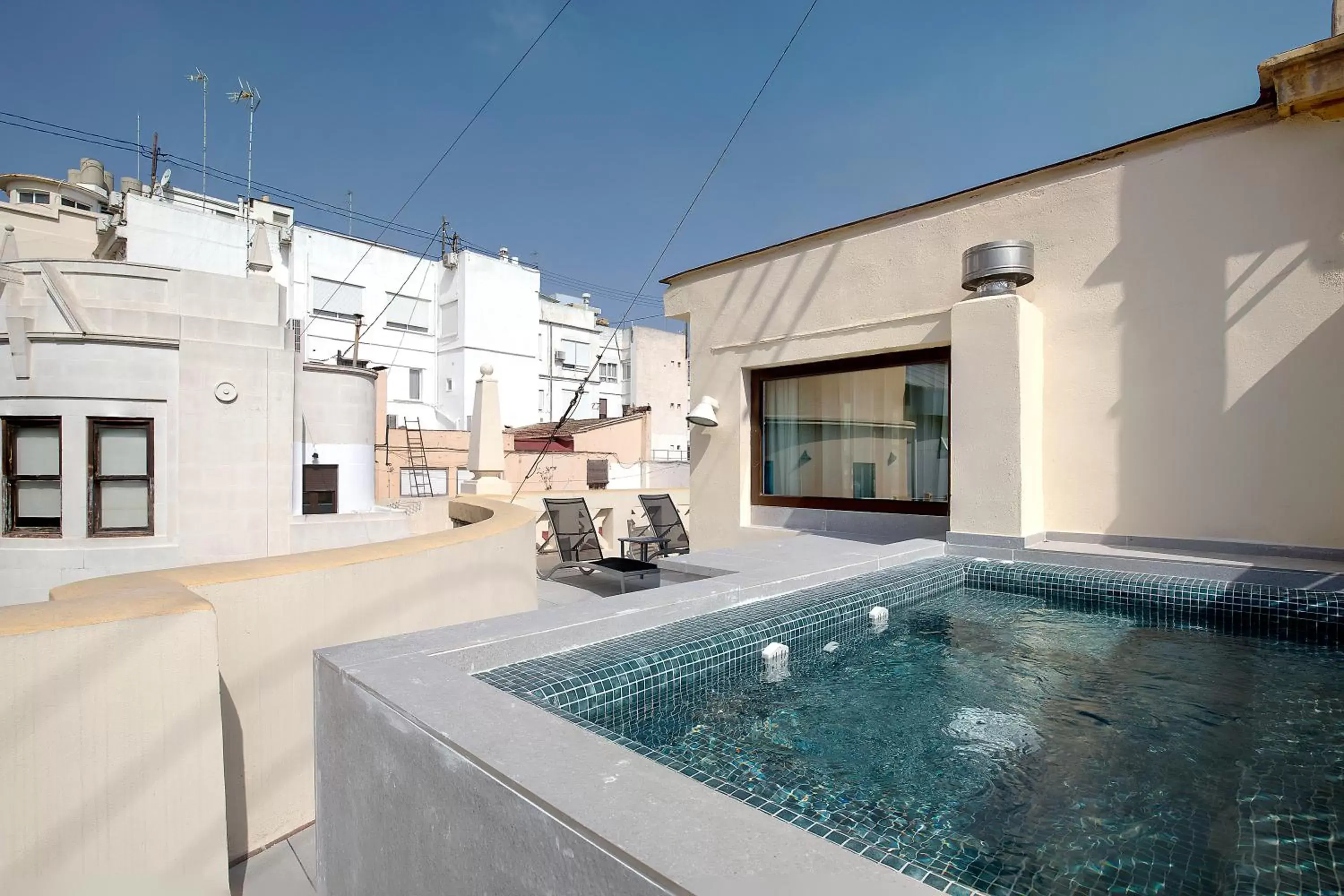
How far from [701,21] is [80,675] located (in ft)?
37.0

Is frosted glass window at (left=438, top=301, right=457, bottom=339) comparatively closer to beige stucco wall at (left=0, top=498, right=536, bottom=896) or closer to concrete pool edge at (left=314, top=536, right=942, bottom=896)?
beige stucco wall at (left=0, top=498, right=536, bottom=896)

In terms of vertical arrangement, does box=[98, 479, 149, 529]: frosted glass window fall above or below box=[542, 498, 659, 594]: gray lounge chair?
above

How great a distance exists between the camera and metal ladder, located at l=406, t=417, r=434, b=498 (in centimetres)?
2575

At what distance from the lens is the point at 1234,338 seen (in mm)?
5340

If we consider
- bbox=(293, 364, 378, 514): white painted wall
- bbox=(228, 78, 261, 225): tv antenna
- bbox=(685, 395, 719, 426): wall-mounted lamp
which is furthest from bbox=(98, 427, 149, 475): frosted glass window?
bbox=(228, 78, 261, 225): tv antenna

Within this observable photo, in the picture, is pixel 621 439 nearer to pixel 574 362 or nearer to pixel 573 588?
pixel 574 362

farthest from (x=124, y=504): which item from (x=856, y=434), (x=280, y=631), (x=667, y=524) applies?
(x=856, y=434)

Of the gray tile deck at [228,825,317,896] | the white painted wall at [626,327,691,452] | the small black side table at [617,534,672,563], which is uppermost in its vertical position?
the white painted wall at [626,327,691,452]

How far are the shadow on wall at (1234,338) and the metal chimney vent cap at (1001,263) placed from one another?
0.59 metres

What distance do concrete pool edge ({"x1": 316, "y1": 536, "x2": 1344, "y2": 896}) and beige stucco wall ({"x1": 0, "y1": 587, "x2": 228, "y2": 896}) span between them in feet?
2.69

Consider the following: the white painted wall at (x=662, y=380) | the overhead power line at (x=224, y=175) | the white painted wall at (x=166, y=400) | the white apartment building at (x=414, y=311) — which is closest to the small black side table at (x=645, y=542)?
the white painted wall at (x=166, y=400)

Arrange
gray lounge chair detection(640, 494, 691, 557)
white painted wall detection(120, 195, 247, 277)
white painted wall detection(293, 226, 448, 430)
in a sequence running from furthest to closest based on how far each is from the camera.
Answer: white painted wall detection(293, 226, 448, 430) → white painted wall detection(120, 195, 247, 277) → gray lounge chair detection(640, 494, 691, 557)

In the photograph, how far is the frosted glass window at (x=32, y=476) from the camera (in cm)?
821

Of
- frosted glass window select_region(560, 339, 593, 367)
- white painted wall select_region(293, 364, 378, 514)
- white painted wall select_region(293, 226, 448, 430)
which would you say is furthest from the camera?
frosted glass window select_region(560, 339, 593, 367)
